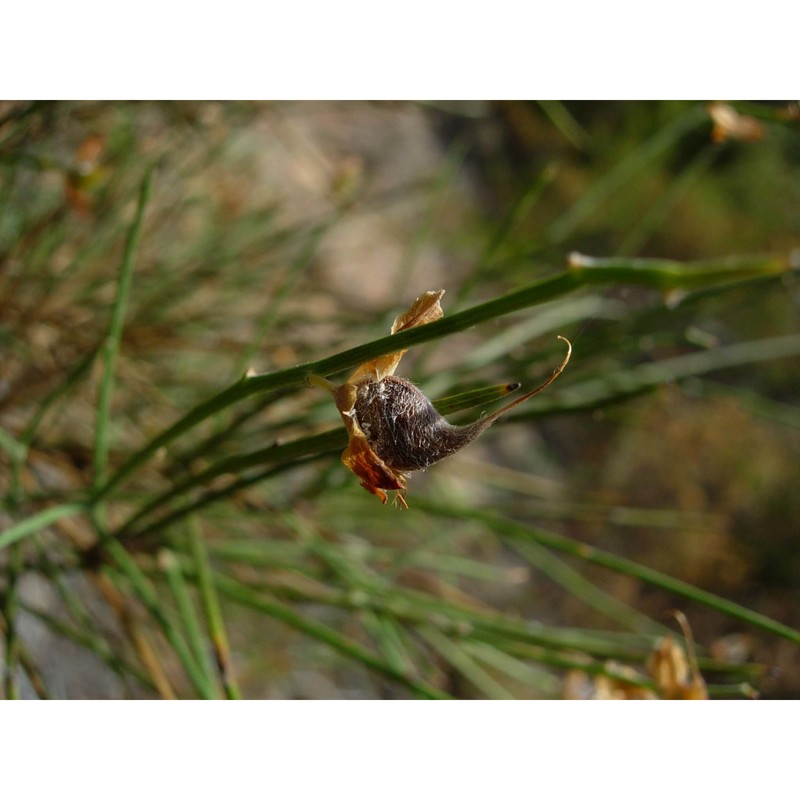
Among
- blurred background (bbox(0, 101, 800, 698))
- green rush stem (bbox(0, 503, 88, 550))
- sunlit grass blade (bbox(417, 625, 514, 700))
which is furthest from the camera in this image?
sunlit grass blade (bbox(417, 625, 514, 700))

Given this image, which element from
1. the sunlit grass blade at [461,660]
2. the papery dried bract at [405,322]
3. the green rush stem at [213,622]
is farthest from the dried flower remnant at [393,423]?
the sunlit grass blade at [461,660]

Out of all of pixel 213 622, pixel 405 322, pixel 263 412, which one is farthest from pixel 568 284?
pixel 263 412

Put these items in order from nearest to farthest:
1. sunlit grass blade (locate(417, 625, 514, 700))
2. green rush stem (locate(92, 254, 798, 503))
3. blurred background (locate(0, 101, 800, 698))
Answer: green rush stem (locate(92, 254, 798, 503)) → blurred background (locate(0, 101, 800, 698)) → sunlit grass blade (locate(417, 625, 514, 700))

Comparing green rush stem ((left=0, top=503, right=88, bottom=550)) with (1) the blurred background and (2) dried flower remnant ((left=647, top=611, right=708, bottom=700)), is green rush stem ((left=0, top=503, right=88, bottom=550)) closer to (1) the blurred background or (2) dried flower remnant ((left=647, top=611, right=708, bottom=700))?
(1) the blurred background

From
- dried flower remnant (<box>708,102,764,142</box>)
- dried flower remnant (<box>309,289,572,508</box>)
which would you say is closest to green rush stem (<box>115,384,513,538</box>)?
dried flower remnant (<box>309,289,572,508</box>)

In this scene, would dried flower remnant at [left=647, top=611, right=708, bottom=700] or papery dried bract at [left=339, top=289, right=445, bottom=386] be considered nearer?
papery dried bract at [left=339, top=289, right=445, bottom=386]

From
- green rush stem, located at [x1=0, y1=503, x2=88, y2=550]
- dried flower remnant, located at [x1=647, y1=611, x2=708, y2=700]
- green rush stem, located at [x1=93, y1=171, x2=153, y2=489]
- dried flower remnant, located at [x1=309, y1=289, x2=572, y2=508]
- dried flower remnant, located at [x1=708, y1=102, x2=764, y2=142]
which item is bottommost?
dried flower remnant, located at [x1=647, y1=611, x2=708, y2=700]

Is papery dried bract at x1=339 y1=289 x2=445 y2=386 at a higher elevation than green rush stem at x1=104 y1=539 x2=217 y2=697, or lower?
higher
